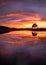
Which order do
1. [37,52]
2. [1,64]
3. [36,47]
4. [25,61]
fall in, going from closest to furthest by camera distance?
1. [1,64]
2. [25,61]
3. [37,52]
4. [36,47]

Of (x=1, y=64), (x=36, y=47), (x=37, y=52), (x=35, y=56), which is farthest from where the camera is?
(x=36, y=47)

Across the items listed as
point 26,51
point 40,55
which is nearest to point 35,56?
point 40,55

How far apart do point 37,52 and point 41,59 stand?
91 centimetres

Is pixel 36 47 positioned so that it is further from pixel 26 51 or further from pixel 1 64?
pixel 1 64

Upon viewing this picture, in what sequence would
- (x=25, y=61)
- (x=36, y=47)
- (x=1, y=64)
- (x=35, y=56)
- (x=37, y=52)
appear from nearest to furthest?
1. (x=1, y=64)
2. (x=25, y=61)
3. (x=35, y=56)
4. (x=37, y=52)
5. (x=36, y=47)

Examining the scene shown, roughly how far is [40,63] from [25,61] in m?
0.42

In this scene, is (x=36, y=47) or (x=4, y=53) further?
(x=36, y=47)

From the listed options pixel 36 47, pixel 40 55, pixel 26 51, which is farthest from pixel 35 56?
pixel 36 47

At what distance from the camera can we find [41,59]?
5.86 m

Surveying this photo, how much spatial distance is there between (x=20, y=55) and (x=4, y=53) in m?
0.53

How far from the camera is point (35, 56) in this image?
6.27m

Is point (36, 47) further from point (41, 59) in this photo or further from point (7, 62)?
point (7, 62)

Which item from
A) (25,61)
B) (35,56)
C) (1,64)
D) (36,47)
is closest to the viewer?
(1,64)

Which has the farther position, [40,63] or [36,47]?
[36,47]
